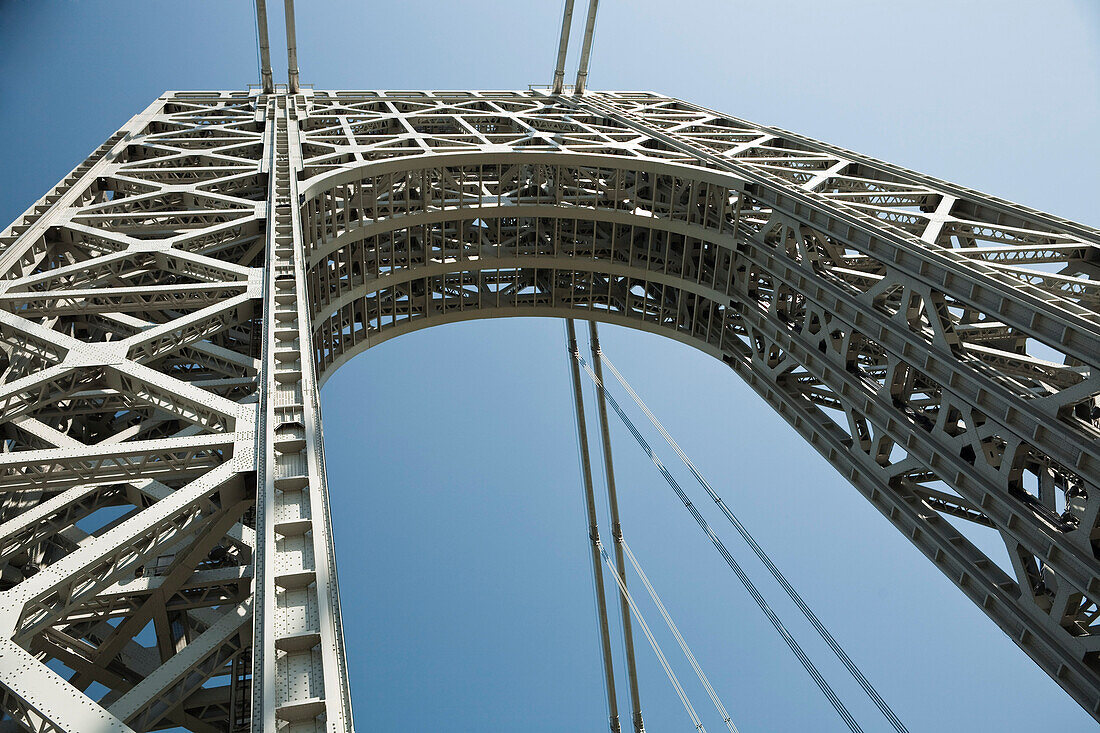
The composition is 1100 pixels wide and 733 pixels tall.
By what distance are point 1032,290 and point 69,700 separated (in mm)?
19753

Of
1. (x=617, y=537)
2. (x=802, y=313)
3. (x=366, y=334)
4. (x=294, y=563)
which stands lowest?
(x=617, y=537)

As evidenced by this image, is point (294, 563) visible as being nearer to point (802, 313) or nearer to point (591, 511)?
point (802, 313)

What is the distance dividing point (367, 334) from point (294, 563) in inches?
867

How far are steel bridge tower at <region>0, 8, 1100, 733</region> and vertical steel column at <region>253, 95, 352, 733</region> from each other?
0.15 feet

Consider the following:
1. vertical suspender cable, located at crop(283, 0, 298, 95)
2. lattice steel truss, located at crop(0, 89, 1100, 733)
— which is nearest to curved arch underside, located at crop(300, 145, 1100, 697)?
lattice steel truss, located at crop(0, 89, 1100, 733)

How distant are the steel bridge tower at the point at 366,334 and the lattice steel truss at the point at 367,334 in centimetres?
9

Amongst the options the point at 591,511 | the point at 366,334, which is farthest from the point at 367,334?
the point at 591,511

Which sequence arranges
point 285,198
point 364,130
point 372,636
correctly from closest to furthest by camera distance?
1. point 285,198
2. point 364,130
3. point 372,636

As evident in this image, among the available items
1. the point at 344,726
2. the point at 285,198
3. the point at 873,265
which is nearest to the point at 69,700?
the point at 344,726

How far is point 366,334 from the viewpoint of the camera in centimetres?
3309

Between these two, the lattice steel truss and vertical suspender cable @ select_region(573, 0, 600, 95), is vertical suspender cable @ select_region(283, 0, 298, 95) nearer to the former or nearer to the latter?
the lattice steel truss

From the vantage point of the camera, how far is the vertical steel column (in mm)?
9547

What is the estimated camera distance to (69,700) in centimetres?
990

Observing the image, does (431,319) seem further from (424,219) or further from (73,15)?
(73,15)
